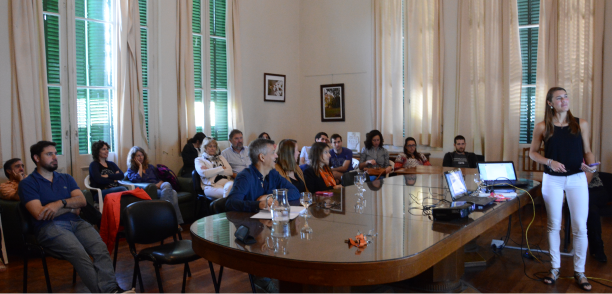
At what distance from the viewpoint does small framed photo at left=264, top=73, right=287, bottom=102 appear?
29.0 feet

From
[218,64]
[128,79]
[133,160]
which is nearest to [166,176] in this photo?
[133,160]

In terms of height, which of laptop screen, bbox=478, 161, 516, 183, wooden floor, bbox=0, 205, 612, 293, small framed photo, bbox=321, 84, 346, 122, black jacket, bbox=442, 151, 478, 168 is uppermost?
small framed photo, bbox=321, 84, 346, 122

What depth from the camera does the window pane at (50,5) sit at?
5.88 metres

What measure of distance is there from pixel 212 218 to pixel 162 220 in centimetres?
80

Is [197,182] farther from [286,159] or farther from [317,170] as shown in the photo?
[286,159]

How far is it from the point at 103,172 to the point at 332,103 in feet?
15.7

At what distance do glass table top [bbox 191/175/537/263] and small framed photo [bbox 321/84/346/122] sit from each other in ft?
18.3

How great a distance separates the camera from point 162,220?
352cm

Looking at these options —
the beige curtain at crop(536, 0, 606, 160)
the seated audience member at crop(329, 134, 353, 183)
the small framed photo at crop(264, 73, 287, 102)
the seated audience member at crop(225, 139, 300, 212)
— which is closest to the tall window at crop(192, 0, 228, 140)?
the small framed photo at crop(264, 73, 287, 102)

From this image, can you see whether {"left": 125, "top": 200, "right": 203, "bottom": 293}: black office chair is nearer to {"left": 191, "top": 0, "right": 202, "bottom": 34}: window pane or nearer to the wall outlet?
the wall outlet

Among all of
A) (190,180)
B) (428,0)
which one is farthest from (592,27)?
(190,180)

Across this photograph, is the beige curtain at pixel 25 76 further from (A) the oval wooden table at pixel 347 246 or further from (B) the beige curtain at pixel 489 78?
(B) the beige curtain at pixel 489 78

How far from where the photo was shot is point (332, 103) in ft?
30.3

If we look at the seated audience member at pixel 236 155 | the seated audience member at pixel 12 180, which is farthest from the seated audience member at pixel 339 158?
the seated audience member at pixel 12 180
